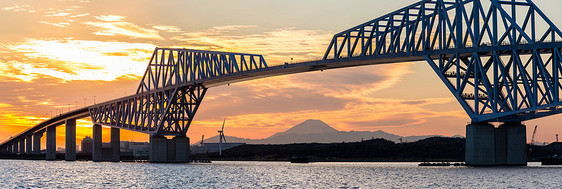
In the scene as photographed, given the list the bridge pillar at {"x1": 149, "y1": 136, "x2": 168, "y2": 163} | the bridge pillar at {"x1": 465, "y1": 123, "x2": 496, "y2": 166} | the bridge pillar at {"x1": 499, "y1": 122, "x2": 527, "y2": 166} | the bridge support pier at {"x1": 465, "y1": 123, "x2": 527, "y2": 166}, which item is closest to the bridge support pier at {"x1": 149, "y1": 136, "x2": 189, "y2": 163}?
the bridge pillar at {"x1": 149, "y1": 136, "x2": 168, "y2": 163}

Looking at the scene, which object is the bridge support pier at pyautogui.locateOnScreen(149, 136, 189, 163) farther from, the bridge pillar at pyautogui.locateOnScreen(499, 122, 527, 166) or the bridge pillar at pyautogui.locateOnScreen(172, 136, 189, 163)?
the bridge pillar at pyautogui.locateOnScreen(499, 122, 527, 166)

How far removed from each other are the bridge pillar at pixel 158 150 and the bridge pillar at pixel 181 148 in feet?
8.11

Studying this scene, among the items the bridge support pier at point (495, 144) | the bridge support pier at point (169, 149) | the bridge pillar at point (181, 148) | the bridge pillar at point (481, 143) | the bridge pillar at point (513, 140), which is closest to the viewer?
the bridge pillar at point (481, 143)

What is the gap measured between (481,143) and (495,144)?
11.4ft

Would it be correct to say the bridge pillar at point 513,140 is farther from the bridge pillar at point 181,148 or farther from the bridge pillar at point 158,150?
the bridge pillar at point 158,150

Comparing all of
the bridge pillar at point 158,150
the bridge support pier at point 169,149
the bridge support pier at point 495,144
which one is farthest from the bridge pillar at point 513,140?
the bridge pillar at point 158,150

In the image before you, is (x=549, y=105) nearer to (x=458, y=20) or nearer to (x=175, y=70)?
(x=458, y=20)

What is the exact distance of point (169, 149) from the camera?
588ft

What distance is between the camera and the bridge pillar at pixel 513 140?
116312mm

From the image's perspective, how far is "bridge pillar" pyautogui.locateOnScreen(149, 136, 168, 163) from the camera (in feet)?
579

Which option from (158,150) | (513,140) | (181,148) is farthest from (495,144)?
(158,150)

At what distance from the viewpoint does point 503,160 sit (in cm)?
11662

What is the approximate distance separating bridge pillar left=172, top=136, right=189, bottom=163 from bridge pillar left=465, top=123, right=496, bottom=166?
264ft

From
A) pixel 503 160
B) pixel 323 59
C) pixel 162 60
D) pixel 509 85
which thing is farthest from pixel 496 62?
pixel 162 60
